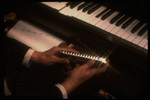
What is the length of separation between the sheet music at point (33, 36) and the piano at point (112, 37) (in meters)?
0.13

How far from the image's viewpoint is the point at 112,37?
1.33 m

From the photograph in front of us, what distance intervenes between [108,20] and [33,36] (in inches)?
33.2

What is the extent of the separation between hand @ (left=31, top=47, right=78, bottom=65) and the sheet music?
82 millimetres

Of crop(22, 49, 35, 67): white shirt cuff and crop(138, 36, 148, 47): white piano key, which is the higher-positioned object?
crop(138, 36, 148, 47): white piano key

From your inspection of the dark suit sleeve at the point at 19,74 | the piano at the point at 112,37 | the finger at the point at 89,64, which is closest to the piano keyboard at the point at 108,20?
the piano at the point at 112,37

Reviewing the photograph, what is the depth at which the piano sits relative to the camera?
4.28ft

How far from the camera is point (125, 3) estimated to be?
1447 mm

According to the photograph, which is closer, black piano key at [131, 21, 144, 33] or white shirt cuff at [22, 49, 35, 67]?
black piano key at [131, 21, 144, 33]

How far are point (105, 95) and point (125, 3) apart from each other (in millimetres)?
885

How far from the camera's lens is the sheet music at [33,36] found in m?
1.62

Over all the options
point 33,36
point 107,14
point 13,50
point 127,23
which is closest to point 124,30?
point 127,23

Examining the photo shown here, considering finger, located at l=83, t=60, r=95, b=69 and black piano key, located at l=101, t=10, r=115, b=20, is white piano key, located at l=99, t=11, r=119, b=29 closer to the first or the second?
black piano key, located at l=101, t=10, r=115, b=20

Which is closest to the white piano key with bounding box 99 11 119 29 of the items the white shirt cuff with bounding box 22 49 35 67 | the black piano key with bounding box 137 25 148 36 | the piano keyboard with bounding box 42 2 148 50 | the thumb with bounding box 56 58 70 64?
the piano keyboard with bounding box 42 2 148 50

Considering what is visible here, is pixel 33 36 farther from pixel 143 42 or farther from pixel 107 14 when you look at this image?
pixel 143 42
